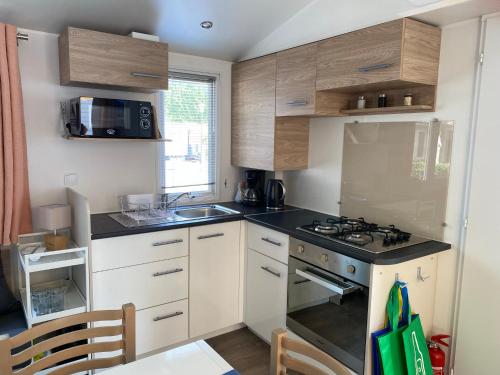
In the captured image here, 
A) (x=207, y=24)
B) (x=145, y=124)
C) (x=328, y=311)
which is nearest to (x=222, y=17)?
(x=207, y=24)

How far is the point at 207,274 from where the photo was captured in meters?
2.71

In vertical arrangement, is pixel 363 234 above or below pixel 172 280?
above

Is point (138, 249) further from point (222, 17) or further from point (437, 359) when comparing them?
point (437, 359)

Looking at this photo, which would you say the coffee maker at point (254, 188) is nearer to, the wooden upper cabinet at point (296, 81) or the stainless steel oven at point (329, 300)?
the wooden upper cabinet at point (296, 81)

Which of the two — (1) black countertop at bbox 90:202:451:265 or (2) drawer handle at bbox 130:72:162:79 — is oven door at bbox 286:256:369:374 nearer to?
(1) black countertop at bbox 90:202:451:265

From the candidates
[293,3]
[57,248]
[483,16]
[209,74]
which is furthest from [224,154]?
[483,16]

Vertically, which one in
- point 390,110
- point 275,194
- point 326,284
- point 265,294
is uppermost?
point 390,110

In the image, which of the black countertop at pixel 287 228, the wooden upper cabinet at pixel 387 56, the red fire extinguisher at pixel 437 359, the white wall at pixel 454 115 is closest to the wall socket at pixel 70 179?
the black countertop at pixel 287 228

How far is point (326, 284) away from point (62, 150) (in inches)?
75.7

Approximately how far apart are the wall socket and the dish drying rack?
333mm

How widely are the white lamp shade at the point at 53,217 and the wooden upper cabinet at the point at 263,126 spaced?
1.44m

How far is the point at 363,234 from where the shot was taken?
232cm

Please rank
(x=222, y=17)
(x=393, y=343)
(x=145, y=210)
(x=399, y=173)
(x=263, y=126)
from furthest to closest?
(x=263, y=126)
(x=145, y=210)
(x=222, y=17)
(x=399, y=173)
(x=393, y=343)

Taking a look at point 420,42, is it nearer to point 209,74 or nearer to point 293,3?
point 293,3
